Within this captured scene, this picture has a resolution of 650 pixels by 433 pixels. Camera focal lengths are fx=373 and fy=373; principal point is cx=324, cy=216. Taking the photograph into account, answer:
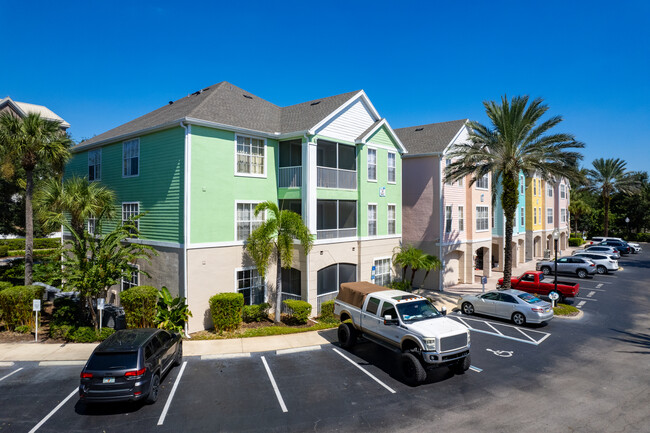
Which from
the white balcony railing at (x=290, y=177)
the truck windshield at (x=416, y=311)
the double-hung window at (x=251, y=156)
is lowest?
the truck windshield at (x=416, y=311)

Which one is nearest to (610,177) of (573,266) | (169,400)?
(573,266)

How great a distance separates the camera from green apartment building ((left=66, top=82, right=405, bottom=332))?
55.9ft

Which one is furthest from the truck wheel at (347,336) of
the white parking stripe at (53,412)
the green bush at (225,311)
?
the white parking stripe at (53,412)

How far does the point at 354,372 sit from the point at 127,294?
9.76m

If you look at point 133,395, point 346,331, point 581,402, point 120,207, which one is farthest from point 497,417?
point 120,207

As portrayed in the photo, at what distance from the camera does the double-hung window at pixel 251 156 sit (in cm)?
1870

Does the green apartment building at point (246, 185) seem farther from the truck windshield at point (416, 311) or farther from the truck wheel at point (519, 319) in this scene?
the truck wheel at point (519, 319)

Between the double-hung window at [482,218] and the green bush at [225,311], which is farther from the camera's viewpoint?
the double-hung window at [482,218]

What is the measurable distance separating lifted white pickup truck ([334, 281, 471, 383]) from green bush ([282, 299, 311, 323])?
3032mm

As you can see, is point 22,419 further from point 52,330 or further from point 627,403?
point 627,403

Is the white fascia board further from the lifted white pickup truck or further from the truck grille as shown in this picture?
the truck grille

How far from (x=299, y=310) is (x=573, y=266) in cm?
2703

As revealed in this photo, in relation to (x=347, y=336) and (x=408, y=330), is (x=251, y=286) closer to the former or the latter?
(x=347, y=336)

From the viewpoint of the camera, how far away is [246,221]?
1883cm
